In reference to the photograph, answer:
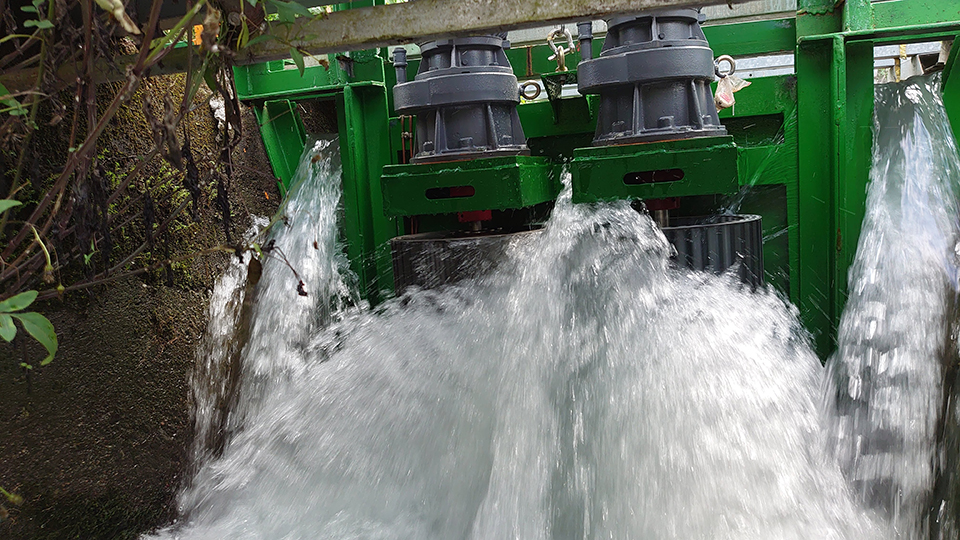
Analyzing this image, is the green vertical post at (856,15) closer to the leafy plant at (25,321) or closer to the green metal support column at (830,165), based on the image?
the green metal support column at (830,165)

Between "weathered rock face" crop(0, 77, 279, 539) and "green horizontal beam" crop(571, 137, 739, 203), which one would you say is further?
"green horizontal beam" crop(571, 137, 739, 203)

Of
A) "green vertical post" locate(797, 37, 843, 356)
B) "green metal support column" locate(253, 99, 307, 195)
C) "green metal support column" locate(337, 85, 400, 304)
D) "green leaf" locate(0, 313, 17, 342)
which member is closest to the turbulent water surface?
"green vertical post" locate(797, 37, 843, 356)

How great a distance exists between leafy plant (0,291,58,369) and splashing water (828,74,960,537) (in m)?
2.22

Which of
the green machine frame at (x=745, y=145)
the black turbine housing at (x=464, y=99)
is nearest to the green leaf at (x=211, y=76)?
the green machine frame at (x=745, y=145)

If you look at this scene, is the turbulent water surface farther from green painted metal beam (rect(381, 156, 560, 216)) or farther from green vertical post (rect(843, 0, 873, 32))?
green vertical post (rect(843, 0, 873, 32))

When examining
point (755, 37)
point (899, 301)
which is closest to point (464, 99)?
point (755, 37)

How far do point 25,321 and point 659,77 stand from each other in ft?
5.80

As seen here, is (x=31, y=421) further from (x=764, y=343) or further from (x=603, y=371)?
(x=764, y=343)

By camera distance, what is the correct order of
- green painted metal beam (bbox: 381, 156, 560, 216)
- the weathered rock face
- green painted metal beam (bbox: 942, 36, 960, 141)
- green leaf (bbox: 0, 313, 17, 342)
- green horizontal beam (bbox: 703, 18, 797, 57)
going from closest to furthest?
1. green leaf (bbox: 0, 313, 17, 342)
2. the weathered rock face
3. green painted metal beam (bbox: 381, 156, 560, 216)
4. green painted metal beam (bbox: 942, 36, 960, 141)
5. green horizontal beam (bbox: 703, 18, 797, 57)

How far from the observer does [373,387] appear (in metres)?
2.55

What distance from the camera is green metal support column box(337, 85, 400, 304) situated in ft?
10.1

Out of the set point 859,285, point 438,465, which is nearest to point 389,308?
point 438,465

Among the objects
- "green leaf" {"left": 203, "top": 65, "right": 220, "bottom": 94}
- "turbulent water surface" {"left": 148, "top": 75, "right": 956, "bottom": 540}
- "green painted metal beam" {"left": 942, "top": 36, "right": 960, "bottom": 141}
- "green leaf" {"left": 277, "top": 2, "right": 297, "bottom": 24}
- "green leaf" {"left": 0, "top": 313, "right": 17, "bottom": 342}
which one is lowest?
"turbulent water surface" {"left": 148, "top": 75, "right": 956, "bottom": 540}

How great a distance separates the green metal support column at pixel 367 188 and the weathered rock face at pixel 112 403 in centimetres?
Result: 54
